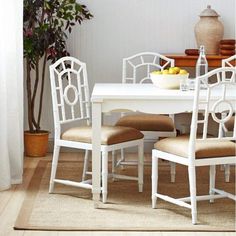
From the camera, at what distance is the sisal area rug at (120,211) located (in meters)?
3.83

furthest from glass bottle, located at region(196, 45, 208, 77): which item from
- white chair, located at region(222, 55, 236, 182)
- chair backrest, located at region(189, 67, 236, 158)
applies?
chair backrest, located at region(189, 67, 236, 158)

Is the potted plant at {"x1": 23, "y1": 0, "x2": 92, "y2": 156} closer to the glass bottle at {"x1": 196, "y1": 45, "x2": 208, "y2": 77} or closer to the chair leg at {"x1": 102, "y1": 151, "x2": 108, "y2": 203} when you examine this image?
the glass bottle at {"x1": 196, "y1": 45, "x2": 208, "y2": 77}

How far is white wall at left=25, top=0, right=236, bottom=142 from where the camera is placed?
6.01 metres

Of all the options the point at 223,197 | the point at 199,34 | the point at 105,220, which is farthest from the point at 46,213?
the point at 199,34

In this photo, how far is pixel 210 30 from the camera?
227 inches

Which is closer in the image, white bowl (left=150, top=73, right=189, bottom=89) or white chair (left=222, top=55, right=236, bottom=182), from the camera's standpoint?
white bowl (left=150, top=73, right=189, bottom=89)

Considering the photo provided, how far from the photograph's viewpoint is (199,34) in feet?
19.1

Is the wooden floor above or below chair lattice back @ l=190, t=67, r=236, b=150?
below

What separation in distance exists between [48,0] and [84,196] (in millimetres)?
1963

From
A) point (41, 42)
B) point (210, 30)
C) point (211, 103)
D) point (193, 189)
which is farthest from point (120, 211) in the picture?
point (210, 30)

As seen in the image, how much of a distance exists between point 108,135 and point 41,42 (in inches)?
62.9

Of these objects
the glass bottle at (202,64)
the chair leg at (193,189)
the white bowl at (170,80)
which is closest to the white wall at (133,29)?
the glass bottle at (202,64)

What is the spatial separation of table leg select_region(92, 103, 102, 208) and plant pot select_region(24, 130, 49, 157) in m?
1.79

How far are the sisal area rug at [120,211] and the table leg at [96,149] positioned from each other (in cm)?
11
